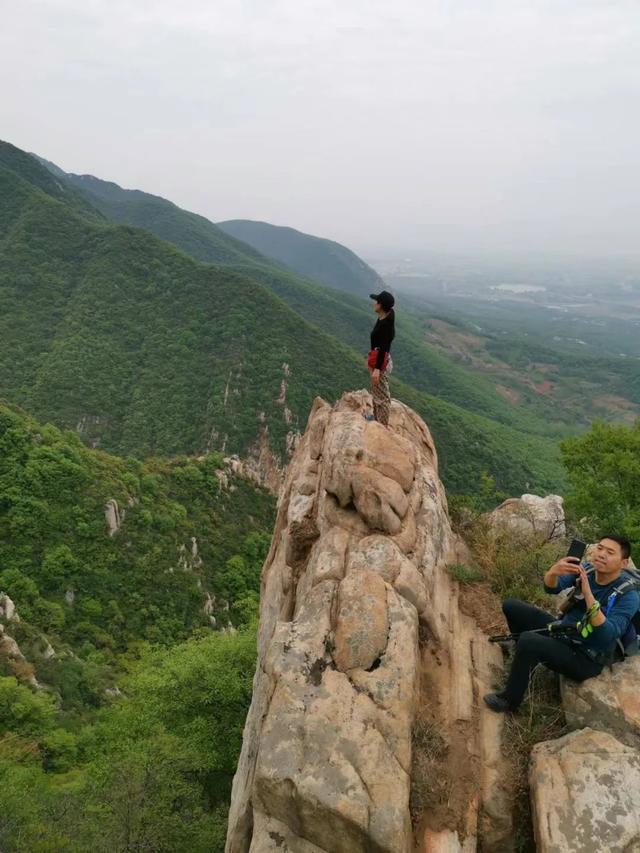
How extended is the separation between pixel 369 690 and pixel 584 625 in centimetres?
286

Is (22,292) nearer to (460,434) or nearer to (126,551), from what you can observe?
(126,551)

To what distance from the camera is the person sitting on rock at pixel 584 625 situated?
239 inches

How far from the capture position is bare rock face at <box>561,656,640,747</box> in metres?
6.04

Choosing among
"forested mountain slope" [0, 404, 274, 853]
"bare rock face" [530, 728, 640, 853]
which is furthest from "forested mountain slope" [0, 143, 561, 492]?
"bare rock face" [530, 728, 640, 853]

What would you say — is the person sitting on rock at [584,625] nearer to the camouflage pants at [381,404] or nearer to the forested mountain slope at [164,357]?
the camouflage pants at [381,404]

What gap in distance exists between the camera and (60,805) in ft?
51.1

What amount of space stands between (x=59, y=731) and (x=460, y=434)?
2616 inches

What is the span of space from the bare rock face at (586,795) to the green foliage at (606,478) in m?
13.8

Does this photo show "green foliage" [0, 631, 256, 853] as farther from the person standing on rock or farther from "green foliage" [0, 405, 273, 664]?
the person standing on rock

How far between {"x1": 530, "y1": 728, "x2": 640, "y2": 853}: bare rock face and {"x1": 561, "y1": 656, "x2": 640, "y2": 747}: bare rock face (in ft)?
0.82

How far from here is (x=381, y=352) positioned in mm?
10984

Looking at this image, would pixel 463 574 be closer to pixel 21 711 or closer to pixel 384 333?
pixel 384 333

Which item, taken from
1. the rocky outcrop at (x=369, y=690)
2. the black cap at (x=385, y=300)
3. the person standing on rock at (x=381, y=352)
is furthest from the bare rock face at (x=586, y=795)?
the black cap at (x=385, y=300)

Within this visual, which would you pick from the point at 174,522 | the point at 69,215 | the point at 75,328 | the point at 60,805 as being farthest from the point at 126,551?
the point at 69,215
